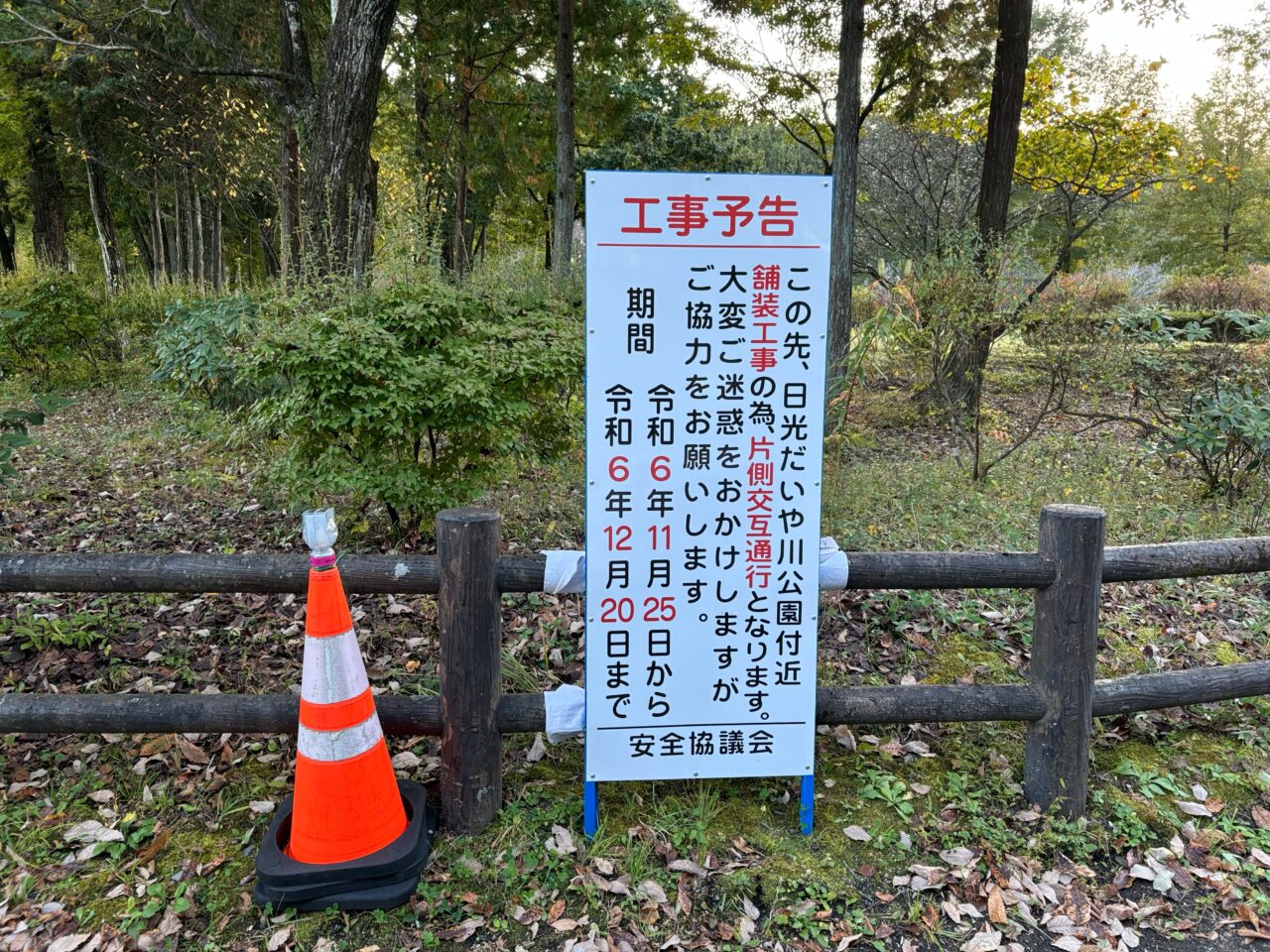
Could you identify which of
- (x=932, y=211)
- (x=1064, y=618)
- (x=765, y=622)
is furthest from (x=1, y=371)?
(x=932, y=211)

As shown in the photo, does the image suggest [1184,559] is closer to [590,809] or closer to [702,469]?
Answer: [702,469]

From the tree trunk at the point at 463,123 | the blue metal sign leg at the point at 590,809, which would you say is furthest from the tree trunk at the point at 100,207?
the blue metal sign leg at the point at 590,809

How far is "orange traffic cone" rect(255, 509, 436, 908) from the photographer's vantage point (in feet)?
7.91

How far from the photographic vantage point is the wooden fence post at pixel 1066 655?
110 inches

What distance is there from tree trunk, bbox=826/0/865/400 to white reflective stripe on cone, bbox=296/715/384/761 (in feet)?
26.4

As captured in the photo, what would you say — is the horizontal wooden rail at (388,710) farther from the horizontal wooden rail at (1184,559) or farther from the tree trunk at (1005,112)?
the tree trunk at (1005,112)

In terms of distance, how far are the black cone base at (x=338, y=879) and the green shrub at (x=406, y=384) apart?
2.00 m

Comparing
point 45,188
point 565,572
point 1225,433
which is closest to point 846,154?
point 1225,433

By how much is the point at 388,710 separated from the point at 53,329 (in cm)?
1161

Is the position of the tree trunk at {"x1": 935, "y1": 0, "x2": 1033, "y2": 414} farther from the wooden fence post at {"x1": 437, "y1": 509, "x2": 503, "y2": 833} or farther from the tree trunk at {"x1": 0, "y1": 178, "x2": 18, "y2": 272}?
the tree trunk at {"x1": 0, "y1": 178, "x2": 18, "y2": 272}

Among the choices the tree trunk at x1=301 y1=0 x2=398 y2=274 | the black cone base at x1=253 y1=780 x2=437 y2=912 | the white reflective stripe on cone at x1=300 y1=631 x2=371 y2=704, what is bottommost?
the black cone base at x1=253 y1=780 x2=437 y2=912

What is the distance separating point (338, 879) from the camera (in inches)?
95.6

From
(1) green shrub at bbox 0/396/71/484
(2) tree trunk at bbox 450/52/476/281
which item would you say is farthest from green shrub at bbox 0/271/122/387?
(1) green shrub at bbox 0/396/71/484

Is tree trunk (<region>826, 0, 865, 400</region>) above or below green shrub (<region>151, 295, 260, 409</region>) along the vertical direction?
above
